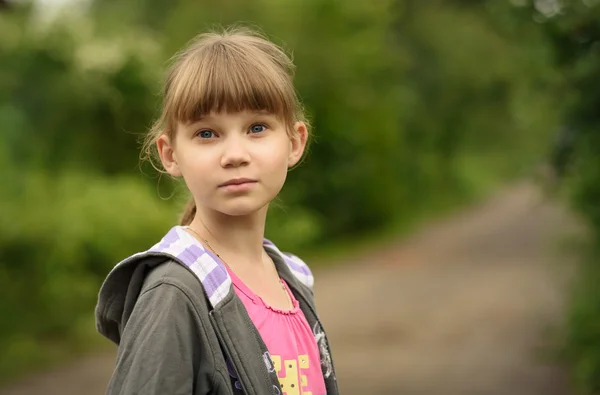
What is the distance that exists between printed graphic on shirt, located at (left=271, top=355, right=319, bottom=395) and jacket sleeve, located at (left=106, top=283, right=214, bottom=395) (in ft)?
0.65

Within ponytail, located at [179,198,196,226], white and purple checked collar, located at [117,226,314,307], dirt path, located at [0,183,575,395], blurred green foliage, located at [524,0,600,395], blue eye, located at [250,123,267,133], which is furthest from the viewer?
dirt path, located at [0,183,575,395]

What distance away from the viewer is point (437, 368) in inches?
327

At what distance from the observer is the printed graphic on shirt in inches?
72.0

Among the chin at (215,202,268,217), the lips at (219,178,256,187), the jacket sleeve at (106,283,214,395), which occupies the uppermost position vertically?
the lips at (219,178,256,187)

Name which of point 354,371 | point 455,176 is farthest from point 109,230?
point 455,176

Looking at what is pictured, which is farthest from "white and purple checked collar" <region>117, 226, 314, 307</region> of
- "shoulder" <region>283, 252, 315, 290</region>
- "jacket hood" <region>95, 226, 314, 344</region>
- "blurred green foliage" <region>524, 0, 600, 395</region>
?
"blurred green foliage" <region>524, 0, 600, 395</region>

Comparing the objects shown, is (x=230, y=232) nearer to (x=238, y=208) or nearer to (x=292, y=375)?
(x=238, y=208)

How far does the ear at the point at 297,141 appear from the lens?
2002 mm

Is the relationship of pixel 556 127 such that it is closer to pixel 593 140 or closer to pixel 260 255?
pixel 593 140

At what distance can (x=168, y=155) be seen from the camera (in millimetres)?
1932

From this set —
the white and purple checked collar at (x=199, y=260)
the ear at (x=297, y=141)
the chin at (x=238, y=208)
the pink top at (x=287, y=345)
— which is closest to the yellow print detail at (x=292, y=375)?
the pink top at (x=287, y=345)

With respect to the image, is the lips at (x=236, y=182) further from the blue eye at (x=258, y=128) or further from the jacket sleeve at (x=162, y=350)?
the jacket sleeve at (x=162, y=350)

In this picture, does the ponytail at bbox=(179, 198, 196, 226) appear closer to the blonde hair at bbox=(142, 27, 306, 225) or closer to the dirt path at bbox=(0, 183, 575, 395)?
the blonde hair at bbox=(142, 27, 306, 225)

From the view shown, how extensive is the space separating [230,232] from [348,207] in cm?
1575
